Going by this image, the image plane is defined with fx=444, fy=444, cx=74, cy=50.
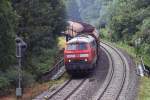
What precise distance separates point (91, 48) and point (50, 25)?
12517 millimetres

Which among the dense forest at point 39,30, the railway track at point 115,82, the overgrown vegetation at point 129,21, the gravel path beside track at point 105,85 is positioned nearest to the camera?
the gravel path beside track at point 105,85

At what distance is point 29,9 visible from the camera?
41.7 m

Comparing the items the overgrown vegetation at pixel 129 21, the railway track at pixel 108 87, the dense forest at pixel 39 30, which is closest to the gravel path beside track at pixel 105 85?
the railway track at pixel 108 87

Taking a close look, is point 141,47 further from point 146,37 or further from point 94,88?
point 94,88

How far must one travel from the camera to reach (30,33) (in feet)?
135

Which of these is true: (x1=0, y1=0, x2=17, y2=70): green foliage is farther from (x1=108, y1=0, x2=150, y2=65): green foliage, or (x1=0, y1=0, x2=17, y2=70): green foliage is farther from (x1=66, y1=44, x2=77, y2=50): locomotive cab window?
(x1=108, y1=0, x2=150, y2=65): green foliage

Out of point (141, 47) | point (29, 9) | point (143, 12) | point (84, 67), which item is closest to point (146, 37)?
point (141, 47)

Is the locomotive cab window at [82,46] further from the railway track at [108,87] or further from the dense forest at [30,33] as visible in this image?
the dense forest at [30,33]

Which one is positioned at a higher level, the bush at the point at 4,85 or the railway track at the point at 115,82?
the bush at the point at 4,85

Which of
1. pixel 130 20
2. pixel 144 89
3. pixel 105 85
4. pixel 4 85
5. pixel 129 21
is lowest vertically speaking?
pixel 144 89

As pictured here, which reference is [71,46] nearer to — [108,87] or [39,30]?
[108,87]

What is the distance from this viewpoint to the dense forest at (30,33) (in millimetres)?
28516

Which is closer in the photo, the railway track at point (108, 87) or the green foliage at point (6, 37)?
the railway track at point (108, 87)

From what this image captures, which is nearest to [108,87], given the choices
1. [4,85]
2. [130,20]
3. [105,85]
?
[105,85]
